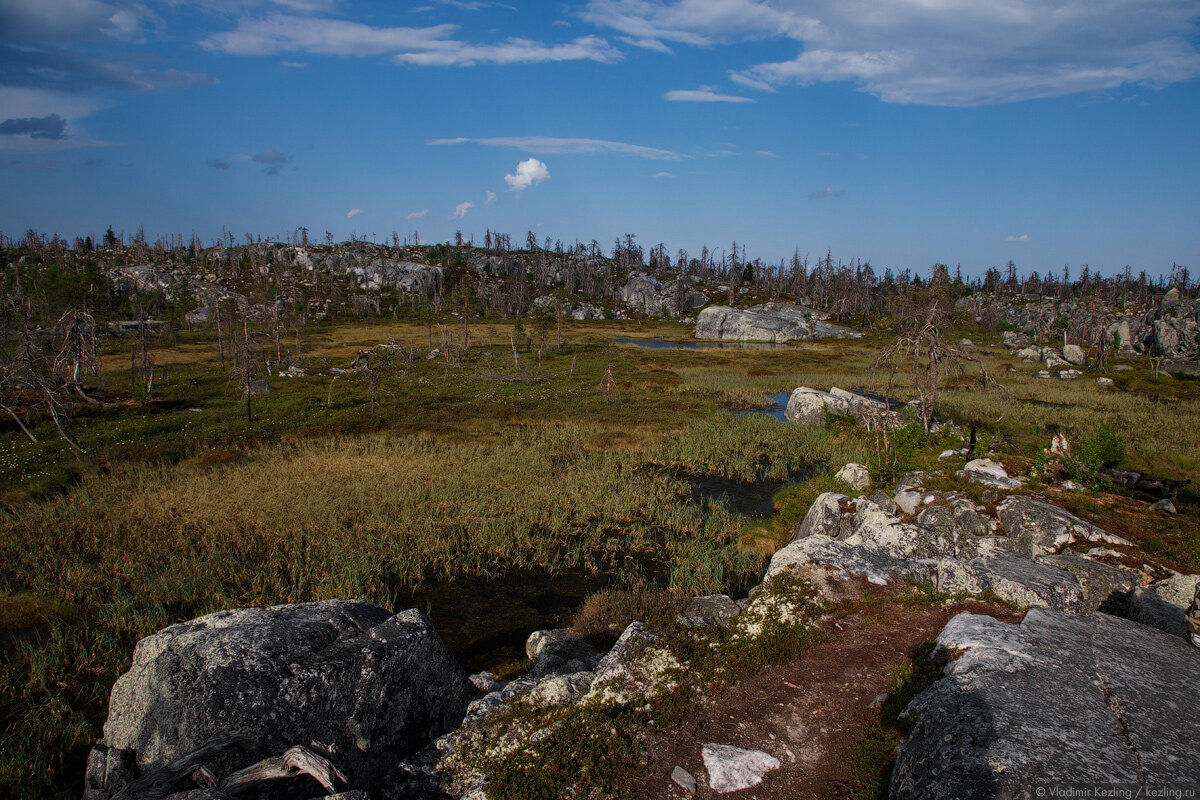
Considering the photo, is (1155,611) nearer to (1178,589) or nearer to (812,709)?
(1178,589)

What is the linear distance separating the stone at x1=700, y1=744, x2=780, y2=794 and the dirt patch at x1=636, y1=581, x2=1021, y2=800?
7cm

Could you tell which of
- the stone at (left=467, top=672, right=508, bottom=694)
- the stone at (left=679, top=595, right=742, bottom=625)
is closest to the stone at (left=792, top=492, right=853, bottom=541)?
the stone at (left=679, top=595, right=742, bottom=625)

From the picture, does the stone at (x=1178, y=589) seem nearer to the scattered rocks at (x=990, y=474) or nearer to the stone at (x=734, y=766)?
the scattered rocks at (x=990, y=474)

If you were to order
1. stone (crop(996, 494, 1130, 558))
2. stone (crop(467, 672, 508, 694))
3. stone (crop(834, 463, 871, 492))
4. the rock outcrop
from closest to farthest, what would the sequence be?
1. stone (crop(467, 672, 508, 694))
2. stone (crop(996, 494, 1130, 558))
3. stone (crop(834, 463, 871, 492))
4. the rock outcrop

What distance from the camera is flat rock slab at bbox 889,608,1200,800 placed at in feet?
15.6

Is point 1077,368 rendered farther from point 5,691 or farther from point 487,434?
point 5,691

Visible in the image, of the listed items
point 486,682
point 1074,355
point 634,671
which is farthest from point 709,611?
point 1074,355

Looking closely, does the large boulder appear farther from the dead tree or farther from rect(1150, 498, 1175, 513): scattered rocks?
the dead tree

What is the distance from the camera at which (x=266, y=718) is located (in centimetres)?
681

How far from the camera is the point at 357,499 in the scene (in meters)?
18.5

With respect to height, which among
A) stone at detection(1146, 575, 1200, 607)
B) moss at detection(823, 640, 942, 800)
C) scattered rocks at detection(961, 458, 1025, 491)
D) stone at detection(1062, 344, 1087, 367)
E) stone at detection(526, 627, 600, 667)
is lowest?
stone at detection(526, 627, 600, 667)

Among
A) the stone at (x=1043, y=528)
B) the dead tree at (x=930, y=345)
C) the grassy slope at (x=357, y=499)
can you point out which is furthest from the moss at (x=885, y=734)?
the dead tree at (x=930, y=345)

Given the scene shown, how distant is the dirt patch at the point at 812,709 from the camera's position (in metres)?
5.95

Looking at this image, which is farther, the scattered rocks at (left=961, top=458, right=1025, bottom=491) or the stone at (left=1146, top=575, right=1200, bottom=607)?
the scattered rocks at (left=961, top=458, right=1025, bottom=491)
